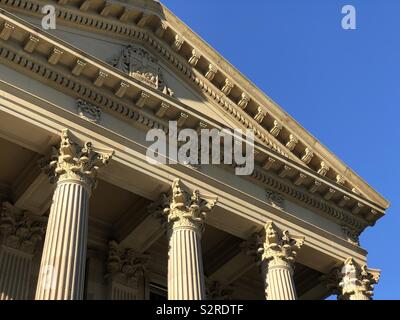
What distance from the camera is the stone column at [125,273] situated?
2183 cm

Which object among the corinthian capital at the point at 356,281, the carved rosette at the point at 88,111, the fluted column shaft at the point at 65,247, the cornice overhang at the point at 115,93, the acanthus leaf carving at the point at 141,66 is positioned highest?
the acanthus leaf carving at the point at 141,66

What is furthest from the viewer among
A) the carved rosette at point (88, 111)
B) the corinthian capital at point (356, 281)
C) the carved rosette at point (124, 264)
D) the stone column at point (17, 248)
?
the corinthian capital at point (356, 281)

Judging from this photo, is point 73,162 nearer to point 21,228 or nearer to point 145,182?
point 145,182

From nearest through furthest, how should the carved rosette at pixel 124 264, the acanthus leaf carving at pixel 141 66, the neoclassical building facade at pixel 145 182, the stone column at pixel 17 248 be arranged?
the neoclassical building facade at pixel 145 182, the stone column at pixel 17 248, the acanthus leaf carving at pixel 141 66, the carved rosette at pixel 124 264

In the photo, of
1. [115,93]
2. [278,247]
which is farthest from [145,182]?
[278,247]

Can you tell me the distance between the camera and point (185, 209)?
19.6 metres

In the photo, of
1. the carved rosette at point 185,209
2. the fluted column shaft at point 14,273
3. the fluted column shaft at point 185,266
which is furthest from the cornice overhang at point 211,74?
the fluted column shaft at point 14,273

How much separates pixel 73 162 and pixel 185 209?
377 cm

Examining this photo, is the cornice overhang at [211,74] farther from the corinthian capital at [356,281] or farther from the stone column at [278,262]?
the stone column at [278,262]

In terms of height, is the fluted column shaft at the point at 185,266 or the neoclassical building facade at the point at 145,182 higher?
the neoclassical building facade at the point at 145,182

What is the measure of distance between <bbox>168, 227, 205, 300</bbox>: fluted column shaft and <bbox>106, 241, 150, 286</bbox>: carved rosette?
3655 millimetres
